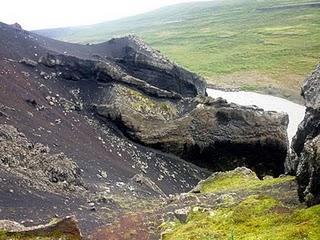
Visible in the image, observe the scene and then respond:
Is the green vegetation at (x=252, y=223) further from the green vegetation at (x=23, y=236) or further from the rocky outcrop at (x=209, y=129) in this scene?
the rocky outcrop at (x=209, y=129)

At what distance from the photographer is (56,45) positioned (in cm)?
8156

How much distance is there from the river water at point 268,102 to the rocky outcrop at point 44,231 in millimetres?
68846

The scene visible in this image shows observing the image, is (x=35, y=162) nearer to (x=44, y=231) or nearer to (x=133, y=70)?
(x=44, y=231)

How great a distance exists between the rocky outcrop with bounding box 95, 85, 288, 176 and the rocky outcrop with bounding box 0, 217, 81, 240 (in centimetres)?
3193

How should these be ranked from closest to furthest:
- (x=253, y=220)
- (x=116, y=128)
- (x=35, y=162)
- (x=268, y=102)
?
(x=253, y=220) < (x=35, y=162) < (x=116, y=128) < (x=268, y=102)

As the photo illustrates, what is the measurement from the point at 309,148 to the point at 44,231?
16.7 meters

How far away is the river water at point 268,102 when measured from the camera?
4156 inches

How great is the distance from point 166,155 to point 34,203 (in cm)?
2625

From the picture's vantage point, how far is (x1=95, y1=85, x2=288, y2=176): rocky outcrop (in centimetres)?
6347

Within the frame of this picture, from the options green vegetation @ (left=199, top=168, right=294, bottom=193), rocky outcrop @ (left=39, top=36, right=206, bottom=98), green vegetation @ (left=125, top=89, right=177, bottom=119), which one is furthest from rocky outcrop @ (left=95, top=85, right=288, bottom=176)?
green vegetation @ (left=199, top=168, right=294, bottom=193)

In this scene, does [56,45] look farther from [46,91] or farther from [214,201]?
[214,201]

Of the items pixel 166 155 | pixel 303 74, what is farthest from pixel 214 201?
pixel 303 74

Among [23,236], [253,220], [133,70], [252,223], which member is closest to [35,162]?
[23,236]

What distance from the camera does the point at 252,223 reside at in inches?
1315
